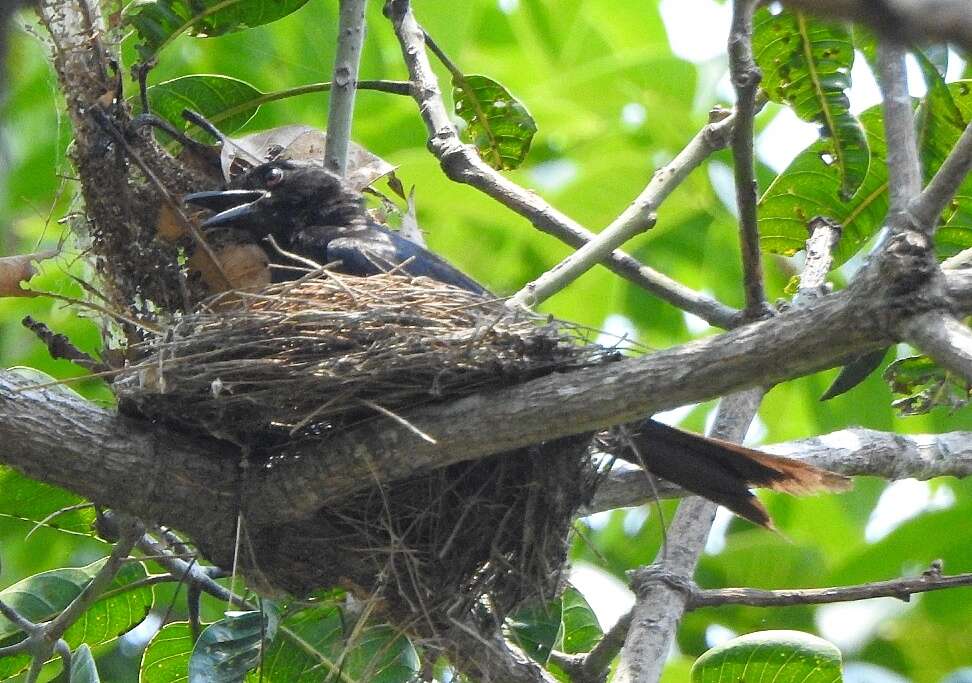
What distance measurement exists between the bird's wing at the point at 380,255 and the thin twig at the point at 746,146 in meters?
0.97

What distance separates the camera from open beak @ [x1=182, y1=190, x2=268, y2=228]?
412 centimetres

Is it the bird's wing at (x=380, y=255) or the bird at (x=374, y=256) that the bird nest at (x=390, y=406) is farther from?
the bird's wing at (x=380, y=255)

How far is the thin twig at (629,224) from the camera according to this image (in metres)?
3.60

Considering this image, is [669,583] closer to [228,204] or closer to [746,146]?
[746,146]

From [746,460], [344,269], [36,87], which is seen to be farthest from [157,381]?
[36,87]

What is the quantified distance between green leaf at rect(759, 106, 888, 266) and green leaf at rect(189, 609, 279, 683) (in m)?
2.32

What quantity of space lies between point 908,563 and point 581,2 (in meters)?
3.51

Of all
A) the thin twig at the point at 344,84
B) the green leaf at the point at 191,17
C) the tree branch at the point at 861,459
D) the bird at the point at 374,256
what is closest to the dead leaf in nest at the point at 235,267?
the bird at the point at 374,256

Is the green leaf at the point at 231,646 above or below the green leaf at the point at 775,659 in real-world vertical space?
below

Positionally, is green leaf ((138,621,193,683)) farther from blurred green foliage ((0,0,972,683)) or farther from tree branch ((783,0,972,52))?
tree branch ((783,0,972,52))

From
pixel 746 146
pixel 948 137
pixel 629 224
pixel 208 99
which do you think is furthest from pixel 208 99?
pixel 948 137

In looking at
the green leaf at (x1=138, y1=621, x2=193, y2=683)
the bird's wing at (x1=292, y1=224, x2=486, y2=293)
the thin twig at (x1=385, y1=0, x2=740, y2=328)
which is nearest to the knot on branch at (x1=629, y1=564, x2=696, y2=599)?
the thin twig at (x1=385, y1=0, x2=740, y2=328)

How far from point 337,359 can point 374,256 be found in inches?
46.5

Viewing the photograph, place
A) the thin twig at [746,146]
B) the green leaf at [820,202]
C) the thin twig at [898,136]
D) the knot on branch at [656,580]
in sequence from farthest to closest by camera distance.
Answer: the green leaf at [820,202], the knot on branch at [656,580], the thin twig at [746,146], the thin twig at [898,136]
